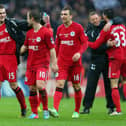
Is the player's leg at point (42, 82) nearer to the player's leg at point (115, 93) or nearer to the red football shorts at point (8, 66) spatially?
the red football shorts at point (8, 66)

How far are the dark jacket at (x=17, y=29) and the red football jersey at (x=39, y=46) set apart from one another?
492 mm

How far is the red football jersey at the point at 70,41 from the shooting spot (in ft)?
38.1

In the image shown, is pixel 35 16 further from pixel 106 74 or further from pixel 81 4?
pixel 81 4

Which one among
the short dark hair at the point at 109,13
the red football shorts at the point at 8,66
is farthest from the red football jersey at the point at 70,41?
the red football shorts at the point at 8,66

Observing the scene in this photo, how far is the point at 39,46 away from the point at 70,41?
2.97ft

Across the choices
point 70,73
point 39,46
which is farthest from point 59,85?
point 39,46

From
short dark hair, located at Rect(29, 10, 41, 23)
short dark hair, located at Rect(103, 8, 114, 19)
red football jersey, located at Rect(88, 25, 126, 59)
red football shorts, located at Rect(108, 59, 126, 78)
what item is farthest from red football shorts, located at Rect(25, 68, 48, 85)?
short dark hair, located at Rect(103, 8, 114, 19)

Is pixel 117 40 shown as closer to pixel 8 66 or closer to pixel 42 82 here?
pixel 42 82

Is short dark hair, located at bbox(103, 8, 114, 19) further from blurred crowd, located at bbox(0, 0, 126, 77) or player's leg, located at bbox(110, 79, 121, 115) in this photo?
blurred crowd, located at bbox(0, 0, 126, 77)

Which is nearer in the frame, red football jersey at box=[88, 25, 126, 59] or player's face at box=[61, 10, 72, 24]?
player's face at box=[61, 10, 72, 24]

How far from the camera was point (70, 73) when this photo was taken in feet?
38.7

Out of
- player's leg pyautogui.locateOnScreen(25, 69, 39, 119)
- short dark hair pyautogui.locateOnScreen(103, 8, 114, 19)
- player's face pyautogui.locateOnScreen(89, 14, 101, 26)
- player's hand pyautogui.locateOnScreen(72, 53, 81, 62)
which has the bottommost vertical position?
player's leg pyautogui.locateOnScreen(25, 69, 39, 119)

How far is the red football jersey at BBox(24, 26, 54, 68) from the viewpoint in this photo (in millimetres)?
10961

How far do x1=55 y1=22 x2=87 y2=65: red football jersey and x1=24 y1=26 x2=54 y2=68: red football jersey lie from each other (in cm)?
69
